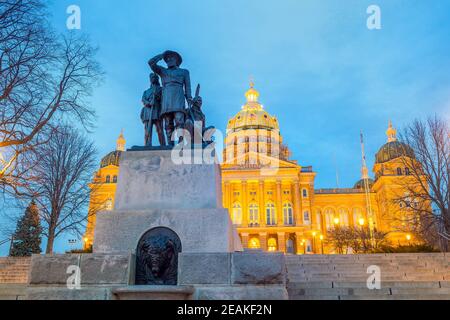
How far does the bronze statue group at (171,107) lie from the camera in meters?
7.89

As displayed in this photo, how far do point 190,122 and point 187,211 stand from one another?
6.73 ft

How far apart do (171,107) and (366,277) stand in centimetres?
989

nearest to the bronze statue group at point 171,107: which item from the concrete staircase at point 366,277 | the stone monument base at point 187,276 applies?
the stone monument base at point 187,276

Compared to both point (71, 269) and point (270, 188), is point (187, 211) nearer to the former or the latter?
point (71, 269)

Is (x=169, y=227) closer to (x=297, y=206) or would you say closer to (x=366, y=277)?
(x=366, y=277)

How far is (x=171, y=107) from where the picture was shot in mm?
7887

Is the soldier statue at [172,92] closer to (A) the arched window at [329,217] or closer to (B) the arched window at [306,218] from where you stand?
(B) the arched window at [306,218]

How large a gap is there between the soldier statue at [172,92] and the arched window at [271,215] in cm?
6214

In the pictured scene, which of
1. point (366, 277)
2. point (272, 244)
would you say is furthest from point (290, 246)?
point (366, 277)

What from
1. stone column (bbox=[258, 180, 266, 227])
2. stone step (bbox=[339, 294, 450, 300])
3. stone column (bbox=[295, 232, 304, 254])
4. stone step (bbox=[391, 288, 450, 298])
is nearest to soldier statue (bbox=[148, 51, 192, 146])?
stone step (bbox=[339, 294, 450, 300])

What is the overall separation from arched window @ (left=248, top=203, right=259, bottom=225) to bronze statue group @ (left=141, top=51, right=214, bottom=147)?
6182cm
